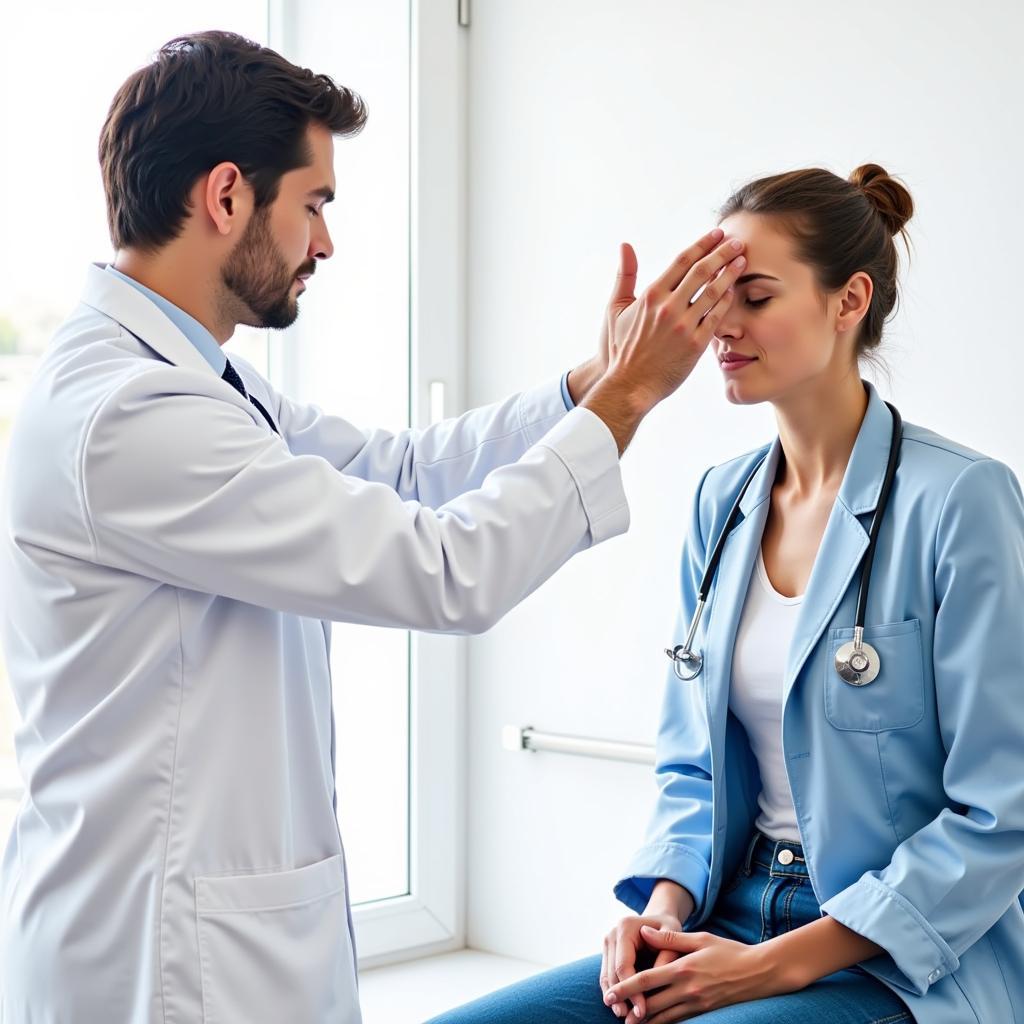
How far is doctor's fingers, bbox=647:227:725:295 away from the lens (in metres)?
1.38

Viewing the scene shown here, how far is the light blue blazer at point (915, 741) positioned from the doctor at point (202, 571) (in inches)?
11.5

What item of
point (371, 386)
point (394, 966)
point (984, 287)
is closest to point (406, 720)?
point (394, 966)

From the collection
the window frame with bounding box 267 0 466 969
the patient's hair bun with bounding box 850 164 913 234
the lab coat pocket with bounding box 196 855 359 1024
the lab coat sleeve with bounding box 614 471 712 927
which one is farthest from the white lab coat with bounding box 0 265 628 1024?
the window frame with bounding box 267 0 466 969

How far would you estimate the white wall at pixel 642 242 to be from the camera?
6.58 ft

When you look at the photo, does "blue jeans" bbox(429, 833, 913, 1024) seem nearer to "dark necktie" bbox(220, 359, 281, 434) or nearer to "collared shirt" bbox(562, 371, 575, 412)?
"collared shirt" bbox(562, 371, 575, 412)

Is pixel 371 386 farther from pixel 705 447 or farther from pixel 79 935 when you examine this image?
pixel 79 935

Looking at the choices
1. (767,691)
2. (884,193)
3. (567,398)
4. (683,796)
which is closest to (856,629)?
(767,691)

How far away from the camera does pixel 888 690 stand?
139cm

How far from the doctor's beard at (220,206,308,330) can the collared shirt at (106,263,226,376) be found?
0.05 metres

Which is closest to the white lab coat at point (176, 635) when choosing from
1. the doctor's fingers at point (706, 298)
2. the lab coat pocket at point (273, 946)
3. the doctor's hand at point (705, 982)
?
the lab coat pocket at point (273, 946)

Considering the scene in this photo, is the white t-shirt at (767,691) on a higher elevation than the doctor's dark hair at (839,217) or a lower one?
lower

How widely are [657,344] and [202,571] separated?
527 millimetres

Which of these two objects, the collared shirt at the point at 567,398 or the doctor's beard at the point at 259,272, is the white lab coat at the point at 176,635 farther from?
the collared shirt at the point at 567,398

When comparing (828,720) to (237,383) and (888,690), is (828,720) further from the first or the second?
(237,383)
